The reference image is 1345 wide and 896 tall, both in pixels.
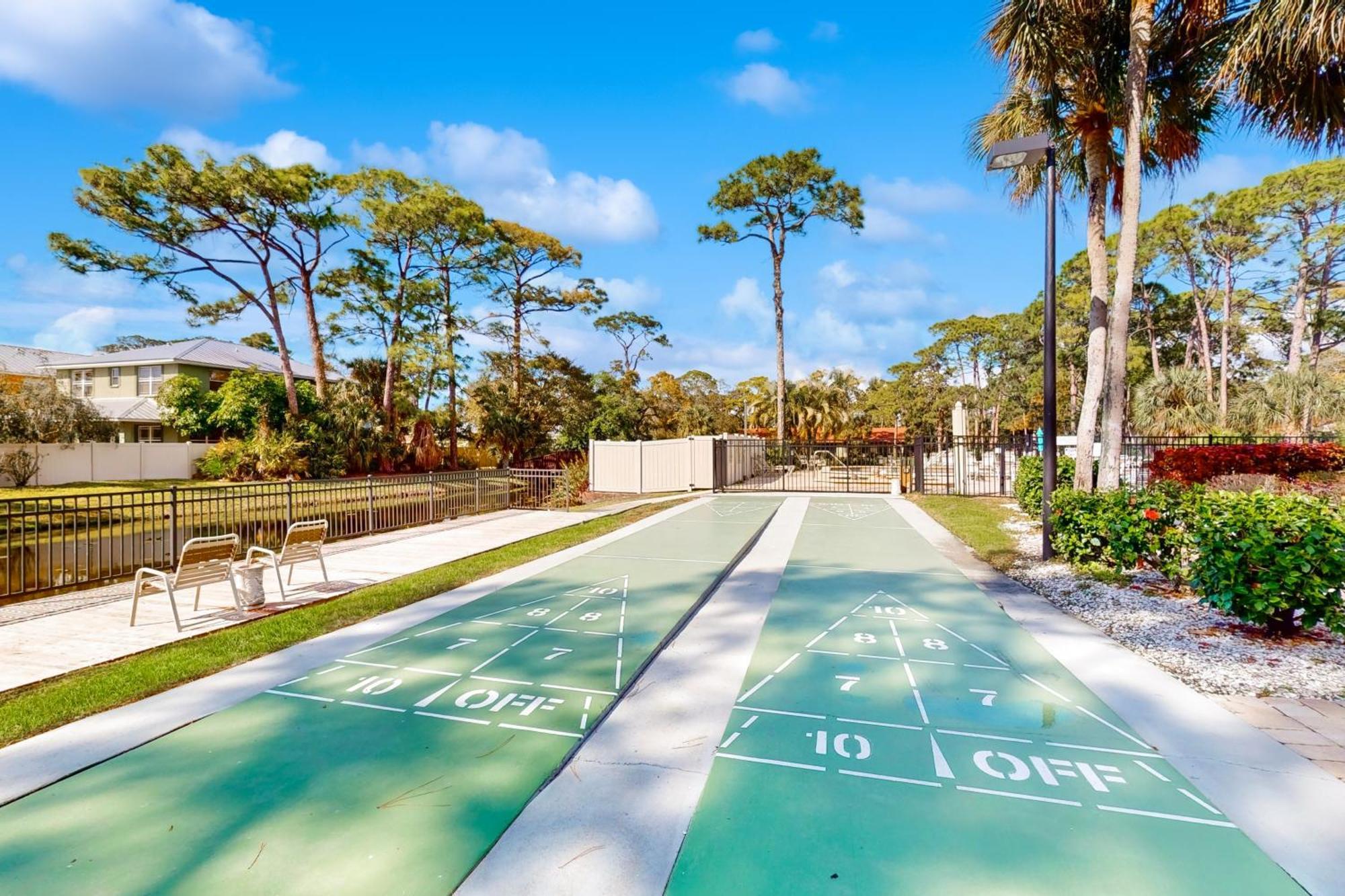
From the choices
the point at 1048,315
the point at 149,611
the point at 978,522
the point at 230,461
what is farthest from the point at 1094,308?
the point at 230,461

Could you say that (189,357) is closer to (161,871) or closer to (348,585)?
(348,585)

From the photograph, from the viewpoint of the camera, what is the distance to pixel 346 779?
9.93ft

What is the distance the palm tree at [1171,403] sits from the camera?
76.3ft

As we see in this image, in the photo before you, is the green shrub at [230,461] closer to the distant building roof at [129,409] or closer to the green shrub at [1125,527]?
the distant building roof at [129,409]

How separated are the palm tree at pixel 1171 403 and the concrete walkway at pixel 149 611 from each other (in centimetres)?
2619

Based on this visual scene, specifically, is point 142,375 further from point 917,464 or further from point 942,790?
point 942,790

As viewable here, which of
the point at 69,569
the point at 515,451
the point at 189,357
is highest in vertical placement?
the point at 189,357

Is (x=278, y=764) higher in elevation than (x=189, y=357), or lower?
lower

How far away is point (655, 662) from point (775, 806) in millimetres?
2010

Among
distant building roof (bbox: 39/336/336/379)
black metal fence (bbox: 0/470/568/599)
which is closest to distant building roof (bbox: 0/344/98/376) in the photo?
distant building roof (bbox: 39/336/336/379)

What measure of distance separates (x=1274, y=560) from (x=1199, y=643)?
2.83 feet

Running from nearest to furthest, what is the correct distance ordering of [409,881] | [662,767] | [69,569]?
[409,881]
[662,767]
[69,569]

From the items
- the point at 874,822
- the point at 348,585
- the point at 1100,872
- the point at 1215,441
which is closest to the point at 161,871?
the point at 874,822

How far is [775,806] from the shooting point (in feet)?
9.11
